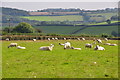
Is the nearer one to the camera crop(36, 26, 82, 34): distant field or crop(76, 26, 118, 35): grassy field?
crop(76, 26, 118, 35): grassy field

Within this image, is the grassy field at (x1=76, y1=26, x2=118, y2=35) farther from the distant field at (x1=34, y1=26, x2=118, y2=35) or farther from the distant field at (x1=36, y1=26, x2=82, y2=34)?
the distant field at (x1=36, y1=26, x2=82, y2=34)

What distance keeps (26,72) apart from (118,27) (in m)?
139

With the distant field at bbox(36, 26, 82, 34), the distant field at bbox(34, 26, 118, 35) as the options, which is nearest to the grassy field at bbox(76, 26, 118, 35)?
the distant field at bbox(34, 26, 118, 35)

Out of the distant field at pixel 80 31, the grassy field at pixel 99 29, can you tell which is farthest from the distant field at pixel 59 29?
the grassy field at pixel 99 29

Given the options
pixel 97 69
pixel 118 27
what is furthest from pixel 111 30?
pixel 97 69

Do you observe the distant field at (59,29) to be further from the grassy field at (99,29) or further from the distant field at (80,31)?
the grassy field at (99,29)

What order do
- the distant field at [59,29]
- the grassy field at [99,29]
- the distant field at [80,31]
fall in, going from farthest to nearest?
1. the distant field at [59,29]
2. the distant field at [80,31]
3. the grassy field at [99,29]

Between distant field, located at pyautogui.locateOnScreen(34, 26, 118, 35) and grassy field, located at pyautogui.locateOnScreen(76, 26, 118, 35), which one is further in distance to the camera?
distant field, located at pyautogui.locateOnScreen(34, 26, 118, 35)

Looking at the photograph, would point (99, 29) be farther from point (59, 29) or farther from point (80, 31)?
point (59, 29)

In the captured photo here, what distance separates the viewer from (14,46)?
32.5 m

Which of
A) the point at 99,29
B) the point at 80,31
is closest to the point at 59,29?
the point at 80,31

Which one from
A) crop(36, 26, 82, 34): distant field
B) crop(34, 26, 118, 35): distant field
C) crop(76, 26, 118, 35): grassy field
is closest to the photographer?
crop(76, 26, 118, 35): grassy field

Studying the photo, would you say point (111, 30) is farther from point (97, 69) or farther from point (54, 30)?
point (97, 69)

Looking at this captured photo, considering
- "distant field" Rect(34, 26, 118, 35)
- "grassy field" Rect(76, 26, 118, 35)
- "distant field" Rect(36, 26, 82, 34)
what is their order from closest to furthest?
"grassy field" Rect(76, 26, 118, 35) → "distant field" Rect(34, 26, 118, 35) → "distant field" Rect(36, 26, 82, 34)
